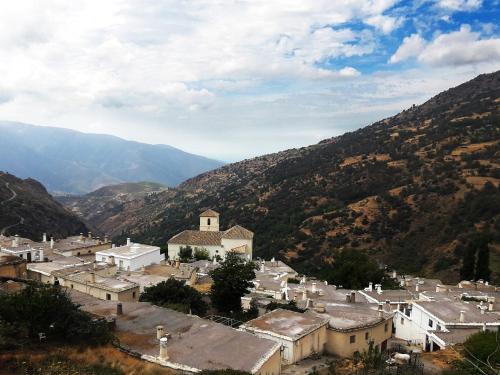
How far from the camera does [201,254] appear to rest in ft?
168

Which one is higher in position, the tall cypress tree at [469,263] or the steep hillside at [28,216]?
the steep hillside at [28,216]

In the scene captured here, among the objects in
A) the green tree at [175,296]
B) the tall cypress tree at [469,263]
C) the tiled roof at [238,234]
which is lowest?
the tall cypress tree at [469,263]

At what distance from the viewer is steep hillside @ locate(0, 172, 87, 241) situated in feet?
259

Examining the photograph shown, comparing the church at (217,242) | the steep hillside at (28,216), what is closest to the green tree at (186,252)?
the church at (217,242)

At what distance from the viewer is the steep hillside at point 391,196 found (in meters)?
55.8

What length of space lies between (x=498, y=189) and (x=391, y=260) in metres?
17.0

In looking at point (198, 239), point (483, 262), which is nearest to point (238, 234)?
point (198, 239)

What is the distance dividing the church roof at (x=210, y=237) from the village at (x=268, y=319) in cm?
1348

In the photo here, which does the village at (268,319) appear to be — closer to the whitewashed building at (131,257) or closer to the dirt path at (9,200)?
Result: the whitewashed building at (131,257)

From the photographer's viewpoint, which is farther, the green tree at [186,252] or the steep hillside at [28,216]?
the steep hillside at [28,216]

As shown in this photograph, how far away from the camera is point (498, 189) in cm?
5803

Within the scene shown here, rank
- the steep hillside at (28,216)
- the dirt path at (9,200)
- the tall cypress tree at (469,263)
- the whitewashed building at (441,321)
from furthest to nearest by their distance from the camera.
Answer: the steep hillside at (28,216), the dirt path at (9,200), the tall cypress tree at (469,263), the whitewashed building at (441,321)

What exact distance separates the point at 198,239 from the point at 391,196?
30.3 metres

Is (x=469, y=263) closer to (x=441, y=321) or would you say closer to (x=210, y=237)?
(x=441, y=321)
